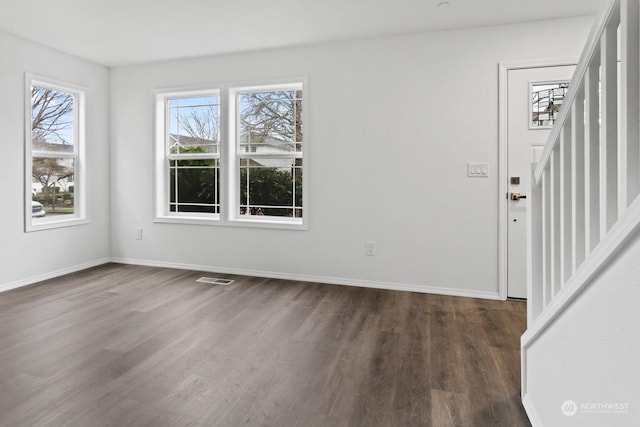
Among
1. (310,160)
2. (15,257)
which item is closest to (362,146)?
(310,160)

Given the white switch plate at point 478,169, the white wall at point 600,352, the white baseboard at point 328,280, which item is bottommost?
the white baseboard at point 328,280

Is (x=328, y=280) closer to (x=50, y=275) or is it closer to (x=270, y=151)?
(x=270, y=151)

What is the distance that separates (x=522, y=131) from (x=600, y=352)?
2.79 metres

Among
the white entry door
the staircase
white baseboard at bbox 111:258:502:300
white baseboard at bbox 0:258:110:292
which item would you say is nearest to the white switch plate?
the white entry door

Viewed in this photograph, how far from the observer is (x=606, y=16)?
1.13 m

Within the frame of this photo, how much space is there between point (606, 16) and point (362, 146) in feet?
9.08

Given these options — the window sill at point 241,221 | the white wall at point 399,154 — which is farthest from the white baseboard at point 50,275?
the white wall at point 399,154

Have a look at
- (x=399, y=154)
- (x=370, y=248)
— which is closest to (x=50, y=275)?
(x=370, y=248)

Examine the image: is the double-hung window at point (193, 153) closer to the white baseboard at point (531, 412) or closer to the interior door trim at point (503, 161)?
the interior door trim at point (503, 161)

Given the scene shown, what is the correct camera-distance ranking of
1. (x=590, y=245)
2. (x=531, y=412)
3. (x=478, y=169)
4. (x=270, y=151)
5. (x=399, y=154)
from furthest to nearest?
(x=270, y=151) → (x=399, y=154) → (x=478, y=169) → (x=531, y=412) → (x=590, y=245)

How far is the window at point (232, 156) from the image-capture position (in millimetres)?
4266

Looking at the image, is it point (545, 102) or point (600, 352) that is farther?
point (545, 102)

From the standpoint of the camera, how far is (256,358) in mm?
2336

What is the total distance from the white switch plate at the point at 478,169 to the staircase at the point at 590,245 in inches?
68.9
